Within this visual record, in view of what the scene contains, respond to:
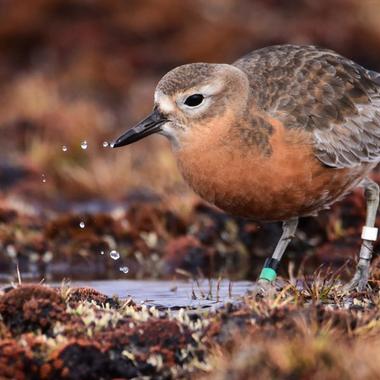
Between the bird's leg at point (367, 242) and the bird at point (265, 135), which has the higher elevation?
the bird at point (265, 135)

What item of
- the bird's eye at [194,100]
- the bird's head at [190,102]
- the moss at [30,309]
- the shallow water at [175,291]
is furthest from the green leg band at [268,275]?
the moss at [30,309]

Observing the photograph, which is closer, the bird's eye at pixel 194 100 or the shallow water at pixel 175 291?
the shallow water at pixel 175 291

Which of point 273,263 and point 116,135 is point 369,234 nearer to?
point 273,263

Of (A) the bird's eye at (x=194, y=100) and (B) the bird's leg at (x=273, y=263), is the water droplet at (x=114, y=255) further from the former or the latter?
(A) the bird's eye at (x=194, y=100)

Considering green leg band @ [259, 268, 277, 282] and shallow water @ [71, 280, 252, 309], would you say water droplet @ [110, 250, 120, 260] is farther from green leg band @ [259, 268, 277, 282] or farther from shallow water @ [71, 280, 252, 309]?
green leg band @ [259, 268, 277, 282]

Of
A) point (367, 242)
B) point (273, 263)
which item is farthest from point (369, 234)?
point (273, 263)

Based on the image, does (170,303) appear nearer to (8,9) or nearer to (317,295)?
(317,295)

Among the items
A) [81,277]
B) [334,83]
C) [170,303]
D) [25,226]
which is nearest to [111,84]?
[25,226]
